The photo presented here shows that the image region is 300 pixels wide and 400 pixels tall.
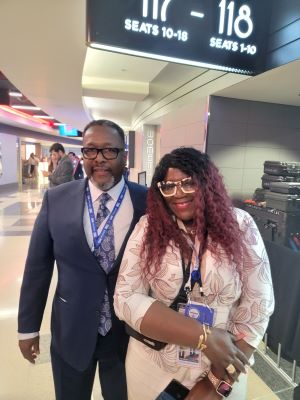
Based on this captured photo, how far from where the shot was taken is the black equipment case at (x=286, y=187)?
2766mm

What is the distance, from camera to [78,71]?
12.0ft

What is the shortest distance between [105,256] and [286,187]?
237 centimetres

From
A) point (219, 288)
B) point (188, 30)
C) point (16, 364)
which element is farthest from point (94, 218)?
point (16, 364)

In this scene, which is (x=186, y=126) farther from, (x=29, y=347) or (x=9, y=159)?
(x=9, y=159)

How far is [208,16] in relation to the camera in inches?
61.9

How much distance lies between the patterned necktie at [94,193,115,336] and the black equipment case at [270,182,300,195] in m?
2.29

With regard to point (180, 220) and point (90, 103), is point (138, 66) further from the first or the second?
point (180, 220)

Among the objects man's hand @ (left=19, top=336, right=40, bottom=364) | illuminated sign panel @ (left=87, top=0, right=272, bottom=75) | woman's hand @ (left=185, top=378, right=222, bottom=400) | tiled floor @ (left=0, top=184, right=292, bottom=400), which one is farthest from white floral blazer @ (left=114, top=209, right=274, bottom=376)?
tiled floor @ (left=0, top=184, right=292, bottom=400)

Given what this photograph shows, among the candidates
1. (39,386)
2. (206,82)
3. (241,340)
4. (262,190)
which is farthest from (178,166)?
(206,82)

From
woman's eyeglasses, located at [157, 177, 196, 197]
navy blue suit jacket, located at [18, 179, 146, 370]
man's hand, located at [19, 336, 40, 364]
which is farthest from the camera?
man's hand, located at [19, 336, 40, 364]

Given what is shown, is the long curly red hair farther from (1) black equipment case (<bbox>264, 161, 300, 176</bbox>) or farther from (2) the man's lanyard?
(1) black equipment case (<bbox>264, 161, 300, 176</bbox>)

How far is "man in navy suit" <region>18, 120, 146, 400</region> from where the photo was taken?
3.50 feet

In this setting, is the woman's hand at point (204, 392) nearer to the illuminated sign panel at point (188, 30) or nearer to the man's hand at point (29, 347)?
the man's hand at point (29, 347)

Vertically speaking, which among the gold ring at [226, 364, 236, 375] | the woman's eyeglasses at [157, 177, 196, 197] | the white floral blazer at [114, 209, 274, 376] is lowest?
the gold ring at [226, 364, 236, 375]
